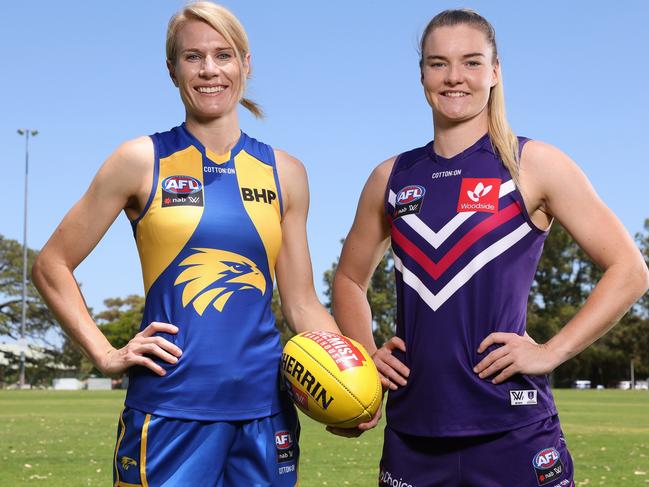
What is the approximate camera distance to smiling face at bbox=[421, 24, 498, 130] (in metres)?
4.00

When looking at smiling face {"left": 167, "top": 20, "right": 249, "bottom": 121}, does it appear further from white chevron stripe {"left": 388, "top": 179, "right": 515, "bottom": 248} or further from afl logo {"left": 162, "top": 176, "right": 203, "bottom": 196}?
white chevron stripe {"left": 388, "top": 179, "right": 515, "bottom": 248}

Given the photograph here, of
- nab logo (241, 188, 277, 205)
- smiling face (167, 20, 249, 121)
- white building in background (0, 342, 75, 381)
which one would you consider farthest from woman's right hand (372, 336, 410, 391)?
white building in background (0, 342, 75, 381)

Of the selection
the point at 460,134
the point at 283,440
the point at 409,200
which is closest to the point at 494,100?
the point at 460,134

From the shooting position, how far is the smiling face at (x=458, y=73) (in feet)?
13.1

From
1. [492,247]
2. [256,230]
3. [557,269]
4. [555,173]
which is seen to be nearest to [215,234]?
[256,230]

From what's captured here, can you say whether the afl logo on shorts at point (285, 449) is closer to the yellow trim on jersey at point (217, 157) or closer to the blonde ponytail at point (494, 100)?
the yellow trim on jersey at point (217, 157)

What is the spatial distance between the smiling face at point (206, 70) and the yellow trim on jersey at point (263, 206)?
0.25 meters

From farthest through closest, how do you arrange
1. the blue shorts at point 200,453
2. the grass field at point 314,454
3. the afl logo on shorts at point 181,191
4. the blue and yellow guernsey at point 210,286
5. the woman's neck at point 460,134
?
the grass field at point 314,454
the woman's neck at point 460,134
the afl logo on shorts at point 181,191
the blue and yellow guernsey at point 210,286
the blue shorts at point 200,453

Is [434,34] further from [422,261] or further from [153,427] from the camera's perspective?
[153,427]

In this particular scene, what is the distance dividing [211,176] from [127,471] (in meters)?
1.25

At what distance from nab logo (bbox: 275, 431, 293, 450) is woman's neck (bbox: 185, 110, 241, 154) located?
123 cm

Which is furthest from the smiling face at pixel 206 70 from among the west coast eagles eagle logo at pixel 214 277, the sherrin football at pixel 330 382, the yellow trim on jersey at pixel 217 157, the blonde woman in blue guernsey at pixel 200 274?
the sherrin football at pixel 330 382

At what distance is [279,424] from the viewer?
377 centimetres

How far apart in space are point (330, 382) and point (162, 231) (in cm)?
93
